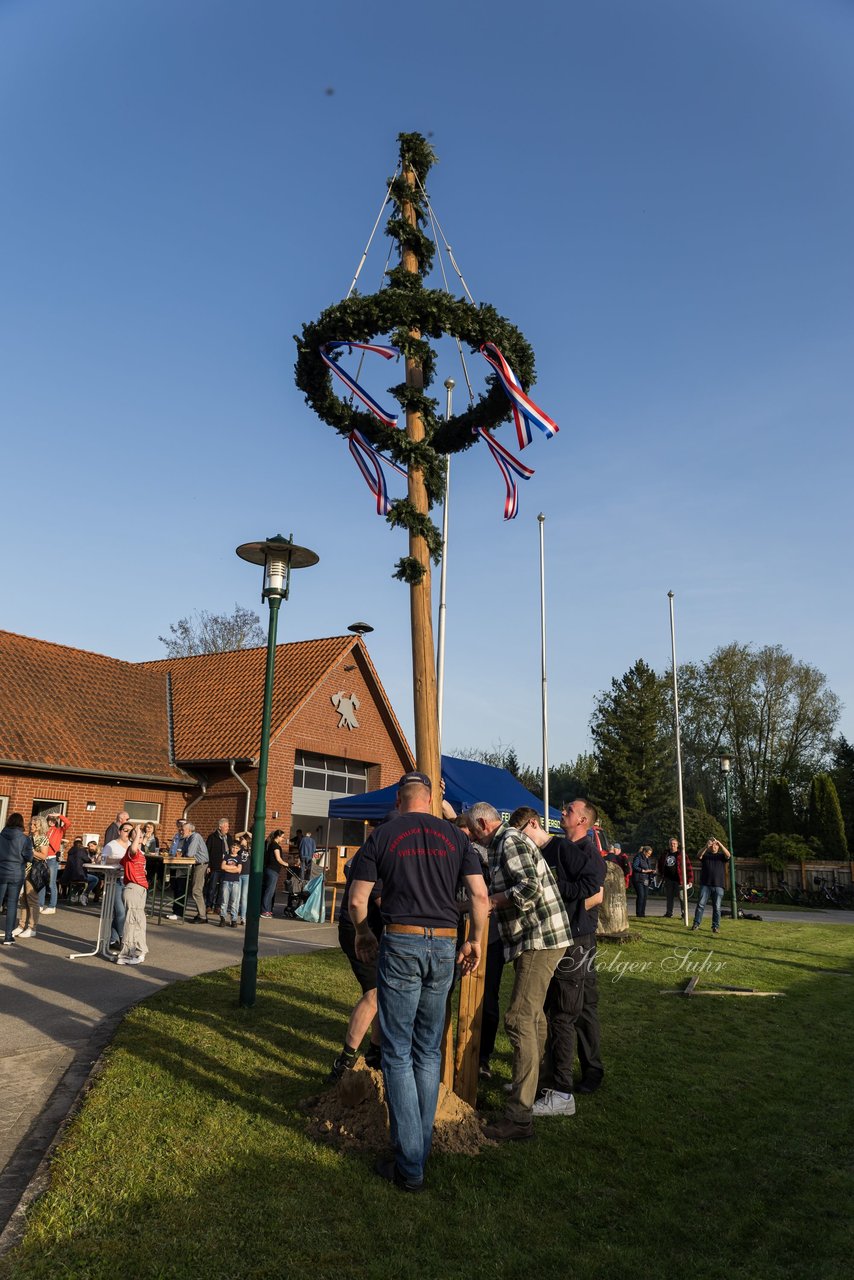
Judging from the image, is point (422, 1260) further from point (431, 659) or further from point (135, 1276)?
point (431, 659)

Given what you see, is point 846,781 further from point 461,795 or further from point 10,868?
point 10,868

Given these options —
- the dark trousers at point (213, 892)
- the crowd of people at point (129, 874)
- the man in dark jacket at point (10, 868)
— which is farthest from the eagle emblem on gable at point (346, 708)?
the man in dark jacket at point (10, 868)

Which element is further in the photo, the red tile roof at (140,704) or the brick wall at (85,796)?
the red tile roof at (140,704)

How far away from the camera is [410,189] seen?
303 inches

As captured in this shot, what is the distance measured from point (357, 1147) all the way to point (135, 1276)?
1.61 metres

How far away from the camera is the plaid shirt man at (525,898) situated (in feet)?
17.8

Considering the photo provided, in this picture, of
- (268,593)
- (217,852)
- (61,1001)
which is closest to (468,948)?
(268,593)

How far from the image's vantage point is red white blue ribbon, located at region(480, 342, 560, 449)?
7.11 metres

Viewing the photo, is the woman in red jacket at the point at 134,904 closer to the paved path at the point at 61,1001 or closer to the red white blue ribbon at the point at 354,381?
the paved path at the point at 61,1001

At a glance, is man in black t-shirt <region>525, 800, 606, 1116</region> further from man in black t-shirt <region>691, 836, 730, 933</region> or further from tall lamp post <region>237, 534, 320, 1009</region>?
man in black t-shirt <region>691, 836, 730, 933</region>

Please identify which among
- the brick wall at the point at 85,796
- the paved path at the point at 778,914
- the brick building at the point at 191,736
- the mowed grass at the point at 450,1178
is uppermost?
the brick building at the point at 191,736

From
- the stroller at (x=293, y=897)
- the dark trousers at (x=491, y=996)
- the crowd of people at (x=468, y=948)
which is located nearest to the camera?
the crowd of people at (x=468, y=948)

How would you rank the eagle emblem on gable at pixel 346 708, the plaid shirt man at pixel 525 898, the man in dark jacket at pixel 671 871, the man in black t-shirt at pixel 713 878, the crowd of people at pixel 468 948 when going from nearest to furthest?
the crowd of people at pixel 468 948 → the plaid shirt man at pixel 525 898 → the man in black t-shirt at pixel 713 878 → the man in dark jacket at pixel 671 871 → the eagle emblem on gable at pixel 346 708

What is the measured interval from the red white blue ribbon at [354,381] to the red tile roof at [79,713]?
14.7 metres
